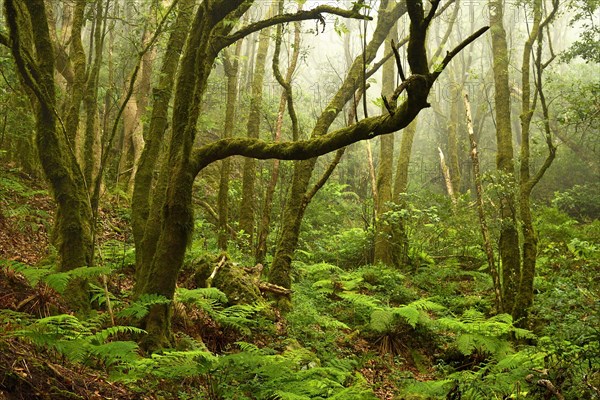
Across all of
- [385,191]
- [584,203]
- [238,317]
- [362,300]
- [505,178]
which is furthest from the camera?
[584,203]

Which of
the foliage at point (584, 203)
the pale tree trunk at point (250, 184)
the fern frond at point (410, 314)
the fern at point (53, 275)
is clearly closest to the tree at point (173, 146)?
the fern at point (53, 275)

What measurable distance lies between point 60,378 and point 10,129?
9.62 meters

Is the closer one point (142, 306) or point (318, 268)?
point (142, 306)

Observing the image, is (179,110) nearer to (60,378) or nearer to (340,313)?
(60,378)

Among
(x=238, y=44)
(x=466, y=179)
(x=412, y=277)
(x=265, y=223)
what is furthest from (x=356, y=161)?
(x=265, y=223)

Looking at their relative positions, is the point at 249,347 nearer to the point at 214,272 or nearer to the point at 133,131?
the point at 214,272

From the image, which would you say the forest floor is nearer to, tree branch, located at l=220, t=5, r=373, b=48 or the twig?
the twig

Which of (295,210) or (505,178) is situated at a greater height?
(505,178)

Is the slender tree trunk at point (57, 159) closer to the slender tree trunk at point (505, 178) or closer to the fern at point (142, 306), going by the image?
the fern at point (142, 306)

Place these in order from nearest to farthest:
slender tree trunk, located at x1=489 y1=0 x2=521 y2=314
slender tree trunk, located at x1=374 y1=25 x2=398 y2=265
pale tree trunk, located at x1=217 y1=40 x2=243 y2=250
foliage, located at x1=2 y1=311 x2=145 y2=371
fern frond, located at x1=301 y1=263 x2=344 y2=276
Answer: foliage, located at x1=2 y1=311 x2=145 y2=371 < slender tree trunk, located at x1=489 y1=0 x2=521 y2=314 < pale tree trunk, located at x1=217 y1=40 x2=243 y2=250 < fern frond, located at x1=301 y1=263 x2=344 y2=276 < slender tree trunk, located at x1=374 y1=25 x2=398 y2=265

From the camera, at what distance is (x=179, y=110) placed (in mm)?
5445

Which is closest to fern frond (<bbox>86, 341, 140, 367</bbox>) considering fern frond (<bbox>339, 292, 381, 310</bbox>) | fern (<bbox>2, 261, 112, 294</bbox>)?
fern (<bbox>2, 261, 112, 294</bbox>)

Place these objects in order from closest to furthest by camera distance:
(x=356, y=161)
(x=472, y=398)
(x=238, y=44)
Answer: (x=472, y=398) < (x=238, y=44) < (x=356, y=161)

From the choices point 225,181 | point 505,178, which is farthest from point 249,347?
point 505,178
